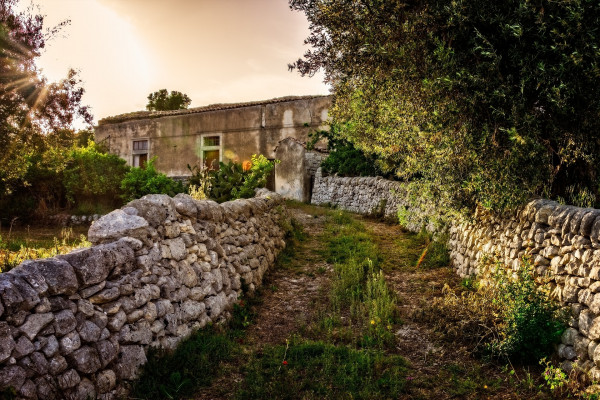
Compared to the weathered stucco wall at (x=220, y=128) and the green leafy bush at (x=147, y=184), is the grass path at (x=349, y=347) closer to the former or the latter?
the green leafy bush at (x=147, y=184)

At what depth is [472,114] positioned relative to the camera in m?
5.80

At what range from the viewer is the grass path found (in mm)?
4004

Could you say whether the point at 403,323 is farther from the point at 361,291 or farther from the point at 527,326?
the point at 527,326

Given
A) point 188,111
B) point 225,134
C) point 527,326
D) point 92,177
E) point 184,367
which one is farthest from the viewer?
point 188,111

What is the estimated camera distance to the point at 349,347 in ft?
16.3

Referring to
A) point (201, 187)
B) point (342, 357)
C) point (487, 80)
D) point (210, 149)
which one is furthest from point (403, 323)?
point (210, 149)

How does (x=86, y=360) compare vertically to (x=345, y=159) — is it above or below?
below

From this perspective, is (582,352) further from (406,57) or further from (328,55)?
(328,55)

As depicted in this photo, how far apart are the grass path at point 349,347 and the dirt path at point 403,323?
0.01 metres

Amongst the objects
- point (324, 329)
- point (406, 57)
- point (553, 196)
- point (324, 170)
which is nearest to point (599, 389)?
point (324, 329)

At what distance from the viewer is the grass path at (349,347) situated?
4004 millimetres

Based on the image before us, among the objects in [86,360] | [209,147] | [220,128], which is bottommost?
[86,360]

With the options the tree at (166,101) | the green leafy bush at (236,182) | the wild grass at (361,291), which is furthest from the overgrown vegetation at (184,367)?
the tree at (166,101)

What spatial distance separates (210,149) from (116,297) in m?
21.0
